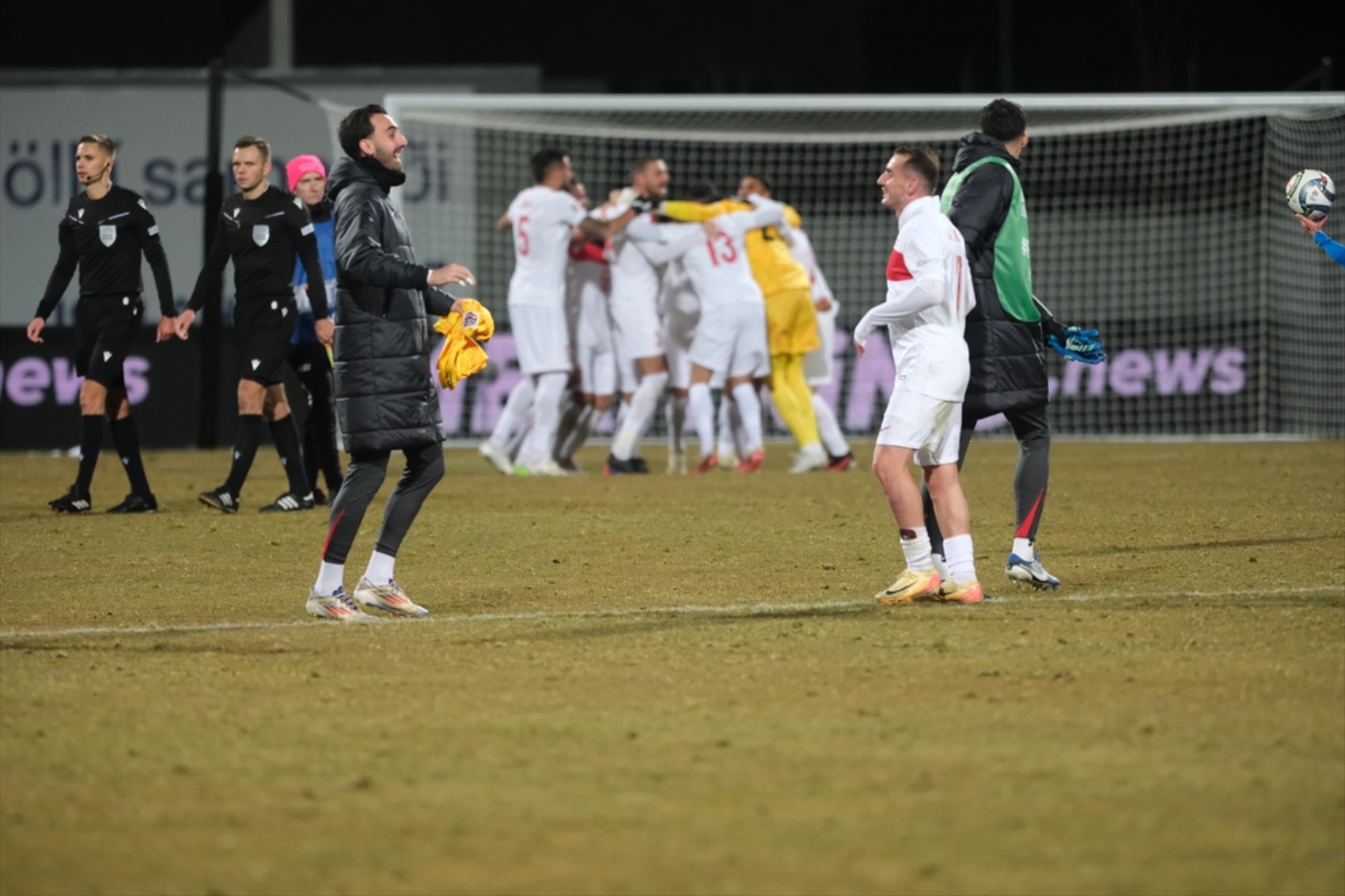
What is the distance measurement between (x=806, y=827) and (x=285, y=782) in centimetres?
135

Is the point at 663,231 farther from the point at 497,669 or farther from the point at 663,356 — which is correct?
the point at 497,669

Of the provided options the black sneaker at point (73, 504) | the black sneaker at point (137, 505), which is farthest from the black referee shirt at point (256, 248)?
the black sneaker at point (73, 504)

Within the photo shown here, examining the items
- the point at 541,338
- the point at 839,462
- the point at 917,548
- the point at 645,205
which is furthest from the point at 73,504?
the point at 917,548

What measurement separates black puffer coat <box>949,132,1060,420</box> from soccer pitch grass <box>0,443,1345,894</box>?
0.85m

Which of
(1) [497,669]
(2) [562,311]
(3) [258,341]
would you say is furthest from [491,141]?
(1) [497,669]

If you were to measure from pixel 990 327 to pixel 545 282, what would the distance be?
7793mm

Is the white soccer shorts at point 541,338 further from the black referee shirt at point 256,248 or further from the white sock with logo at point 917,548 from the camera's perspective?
the white sock with logo at point 917,548

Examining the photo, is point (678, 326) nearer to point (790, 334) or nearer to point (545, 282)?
point (790, 334)

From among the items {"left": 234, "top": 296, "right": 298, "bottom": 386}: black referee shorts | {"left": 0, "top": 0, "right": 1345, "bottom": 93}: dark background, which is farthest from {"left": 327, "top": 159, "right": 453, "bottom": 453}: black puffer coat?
{"left": 0, "top": 0, "right": 1345, "bottom": 93}: dark background

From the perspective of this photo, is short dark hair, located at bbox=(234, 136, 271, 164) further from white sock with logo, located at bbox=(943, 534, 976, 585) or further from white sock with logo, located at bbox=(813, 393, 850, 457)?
white sock with logo, located at bbox=(813, 393, 850, 457)

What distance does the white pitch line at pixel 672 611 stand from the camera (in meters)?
7.04

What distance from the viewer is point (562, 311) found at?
1510 cm

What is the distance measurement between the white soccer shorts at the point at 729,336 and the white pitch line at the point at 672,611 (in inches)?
308

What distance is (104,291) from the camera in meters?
11.7
